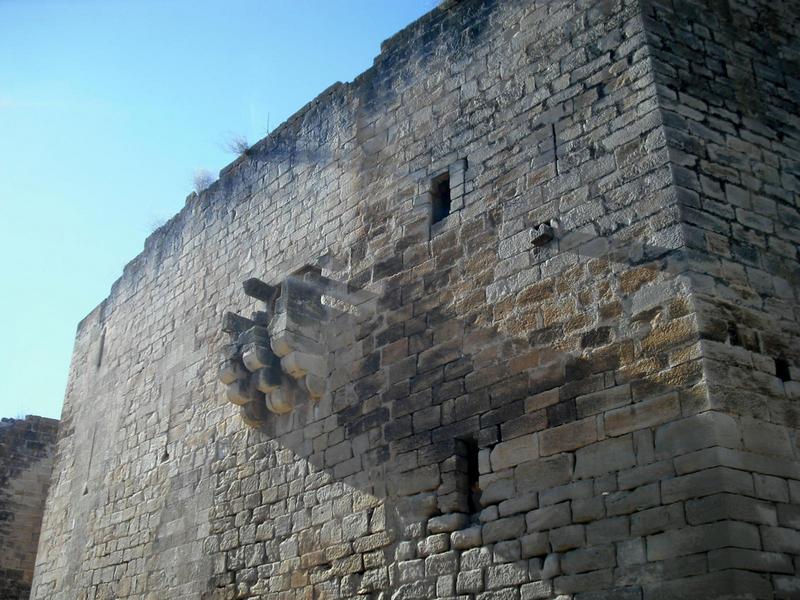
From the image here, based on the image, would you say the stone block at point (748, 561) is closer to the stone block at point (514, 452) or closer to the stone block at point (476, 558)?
the stone block at point (514, 452)

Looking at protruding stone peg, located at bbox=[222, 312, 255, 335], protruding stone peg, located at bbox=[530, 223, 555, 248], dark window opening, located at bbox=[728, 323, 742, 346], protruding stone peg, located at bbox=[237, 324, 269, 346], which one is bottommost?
dark window opening, located at bbox=[728, 323, 742, 346]

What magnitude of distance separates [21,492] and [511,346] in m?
10.2

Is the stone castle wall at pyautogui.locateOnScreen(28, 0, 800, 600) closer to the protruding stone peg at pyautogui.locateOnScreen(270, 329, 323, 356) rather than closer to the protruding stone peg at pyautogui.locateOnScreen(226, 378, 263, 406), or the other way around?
the protruding stone peg at pyautogui.locateOnScreen(270, 329, 323, 356)

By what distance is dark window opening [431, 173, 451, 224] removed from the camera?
6.68m

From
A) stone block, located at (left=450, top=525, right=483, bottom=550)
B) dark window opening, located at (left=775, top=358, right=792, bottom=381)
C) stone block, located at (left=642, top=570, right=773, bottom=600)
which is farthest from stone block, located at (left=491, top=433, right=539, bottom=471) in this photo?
dark window opening, located at (left=775, top=358, right=792, bottom=381)

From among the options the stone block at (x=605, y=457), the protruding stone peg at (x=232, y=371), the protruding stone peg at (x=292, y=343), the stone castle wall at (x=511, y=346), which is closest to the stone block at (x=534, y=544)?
the stone castle wall at (x=511, y=346)

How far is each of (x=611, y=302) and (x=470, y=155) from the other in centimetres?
175

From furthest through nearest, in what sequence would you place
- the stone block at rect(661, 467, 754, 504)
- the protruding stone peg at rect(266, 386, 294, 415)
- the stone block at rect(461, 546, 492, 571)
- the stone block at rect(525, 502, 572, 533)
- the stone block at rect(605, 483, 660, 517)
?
the protruding stone peg at rect(266, 386, 294, 415) → the stone block at rect(461, 546, 492, 571) → the stone block at rect(525, 502, 572, 533) → the stone block at rect(605, 483, 660, 517) → the stone block at rect(661, 467, 754, 504)

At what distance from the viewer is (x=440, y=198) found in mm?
6758

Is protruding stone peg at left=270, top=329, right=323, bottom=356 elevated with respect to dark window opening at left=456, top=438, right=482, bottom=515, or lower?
elevated

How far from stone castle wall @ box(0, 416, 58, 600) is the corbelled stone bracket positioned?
7125mm

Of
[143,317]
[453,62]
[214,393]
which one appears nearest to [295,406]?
[214,393]

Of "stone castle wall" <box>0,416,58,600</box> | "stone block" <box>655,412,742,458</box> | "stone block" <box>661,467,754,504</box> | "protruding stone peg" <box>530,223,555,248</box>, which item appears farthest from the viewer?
"stone castle wall" <box>0,416,58,600</box>

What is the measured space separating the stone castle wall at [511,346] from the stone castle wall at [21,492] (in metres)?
4.97
